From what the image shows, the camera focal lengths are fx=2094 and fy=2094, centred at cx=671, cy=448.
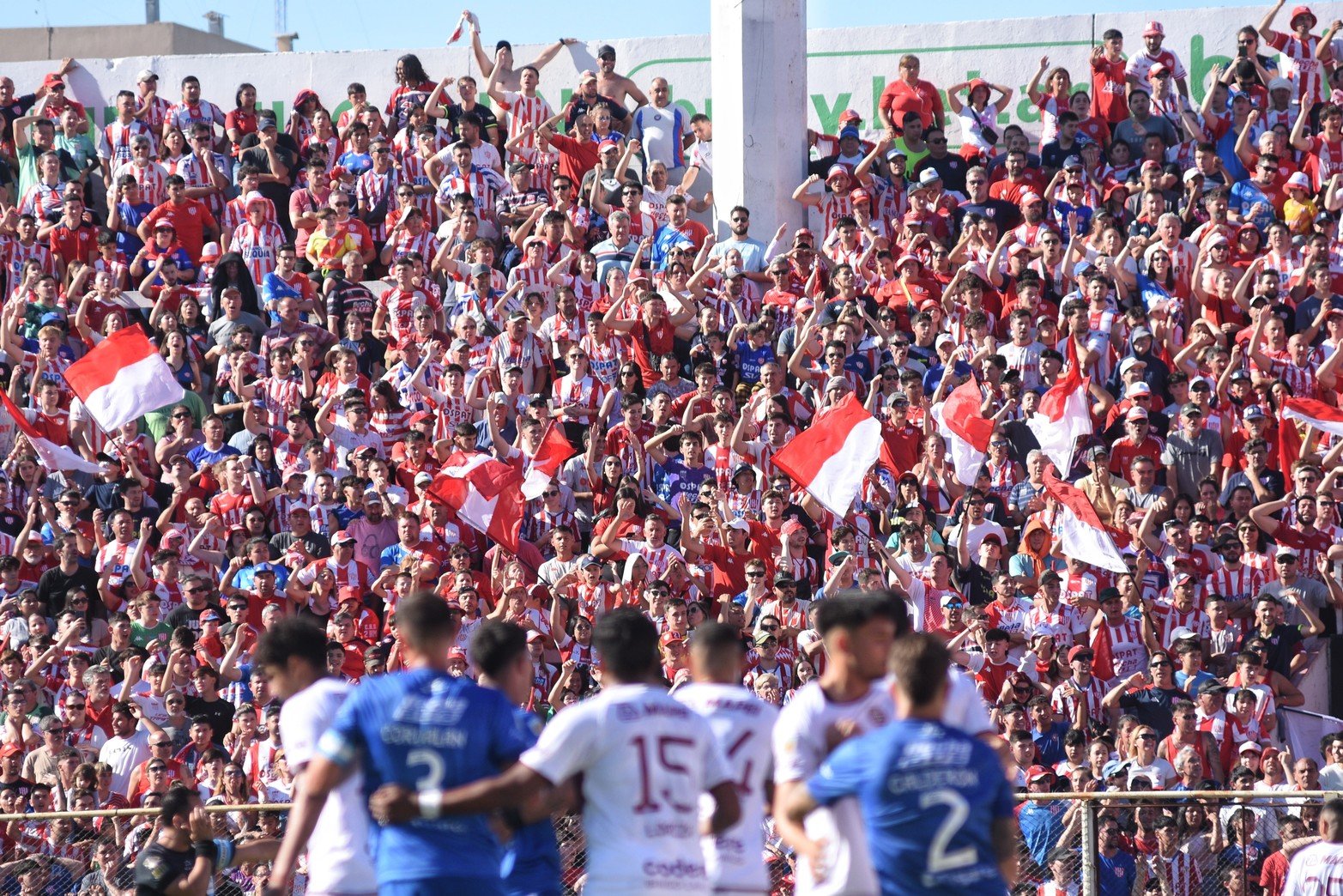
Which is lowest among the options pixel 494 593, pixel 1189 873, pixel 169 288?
pixel 1189 873

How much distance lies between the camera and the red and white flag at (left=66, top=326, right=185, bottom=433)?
1541cm

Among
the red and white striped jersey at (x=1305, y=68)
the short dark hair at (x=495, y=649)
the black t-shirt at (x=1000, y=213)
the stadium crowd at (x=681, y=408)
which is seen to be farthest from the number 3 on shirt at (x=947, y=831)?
the red and white striped jersey at (x=1305, y=68)

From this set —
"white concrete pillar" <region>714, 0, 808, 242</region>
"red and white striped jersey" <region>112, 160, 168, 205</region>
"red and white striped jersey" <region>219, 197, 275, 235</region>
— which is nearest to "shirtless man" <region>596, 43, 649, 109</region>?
"white concrete pillar" <region>714, 0, 808, 242</region>

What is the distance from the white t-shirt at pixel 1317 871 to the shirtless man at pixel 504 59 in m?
12.0

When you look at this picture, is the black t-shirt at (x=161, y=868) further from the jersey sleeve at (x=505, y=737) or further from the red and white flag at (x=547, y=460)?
the red and white flag at (x=547, y=460)

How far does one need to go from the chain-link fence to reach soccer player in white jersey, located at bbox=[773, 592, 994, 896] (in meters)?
3.79

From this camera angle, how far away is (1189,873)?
1072cm

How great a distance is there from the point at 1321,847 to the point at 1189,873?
1.15 meters

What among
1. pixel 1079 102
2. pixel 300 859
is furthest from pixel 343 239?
pixel 300 859

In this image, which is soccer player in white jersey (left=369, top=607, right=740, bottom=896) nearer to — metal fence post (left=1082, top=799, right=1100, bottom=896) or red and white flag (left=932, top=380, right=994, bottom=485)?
metal fence post (left=1082, top=799, right=1100, bottom=896)

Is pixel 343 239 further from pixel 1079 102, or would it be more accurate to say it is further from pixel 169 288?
pixel 1079 102

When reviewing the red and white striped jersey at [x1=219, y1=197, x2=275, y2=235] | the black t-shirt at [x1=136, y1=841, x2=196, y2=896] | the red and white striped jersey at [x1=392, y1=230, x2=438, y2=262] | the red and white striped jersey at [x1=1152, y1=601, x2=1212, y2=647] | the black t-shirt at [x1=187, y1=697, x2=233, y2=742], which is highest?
the red and white striped jersey at [x1=219, y1=197, x2=275, y2=235]

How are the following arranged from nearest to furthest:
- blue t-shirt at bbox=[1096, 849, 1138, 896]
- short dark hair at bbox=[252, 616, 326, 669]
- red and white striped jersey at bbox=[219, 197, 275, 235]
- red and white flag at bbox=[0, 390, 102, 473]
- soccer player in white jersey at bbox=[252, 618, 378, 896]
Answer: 1. soccer player in white jersey at bbox=[252, 618, 378, 896]
2. short dark hair at bbox=[252, 616, 326, 669]
3. blue t-shirt at bbox=[1096, 849, 1138, 896]
4. red and white flag at bbox=[0, 390, 102, 473]
5. red and white striped jersey at bbox=[219, 197, 275, 235]

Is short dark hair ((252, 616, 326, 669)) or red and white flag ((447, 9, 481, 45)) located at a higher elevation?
red and white flag ((447, 9, 481, 45))
